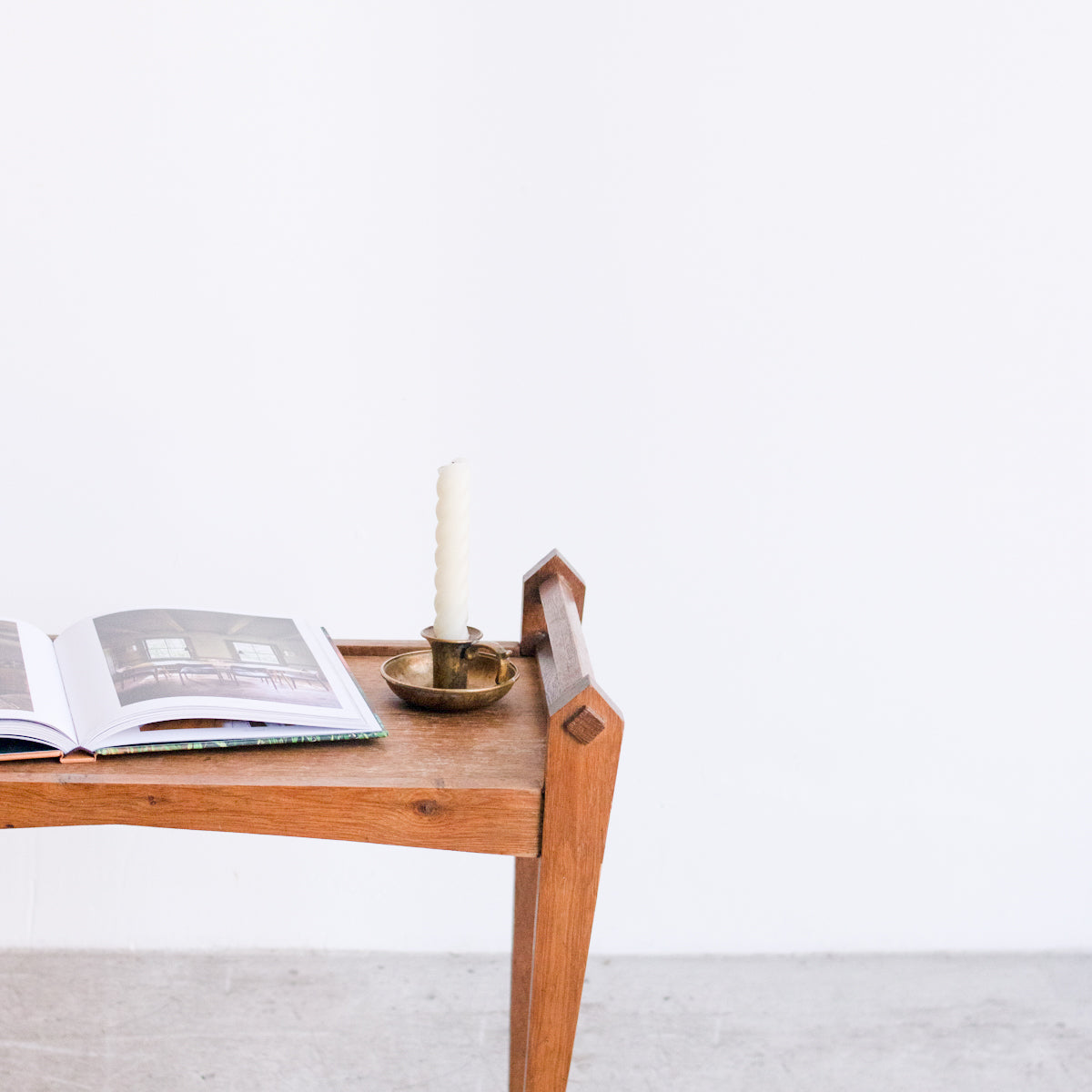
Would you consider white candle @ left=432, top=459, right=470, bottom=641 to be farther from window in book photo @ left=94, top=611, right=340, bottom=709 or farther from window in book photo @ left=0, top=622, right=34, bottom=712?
window in book photo @ left=0, top=622, right=34, bottom=712

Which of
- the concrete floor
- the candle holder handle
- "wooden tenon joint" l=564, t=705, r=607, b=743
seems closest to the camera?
"wooden tenon joint" l=564, t=705, r=607, b=743

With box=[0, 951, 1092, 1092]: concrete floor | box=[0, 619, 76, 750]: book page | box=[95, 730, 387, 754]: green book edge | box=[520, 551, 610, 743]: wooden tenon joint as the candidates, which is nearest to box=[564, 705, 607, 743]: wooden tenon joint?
box=[520, 551, 610, 743]: wooden tenon joint

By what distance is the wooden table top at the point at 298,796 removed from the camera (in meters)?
0.78

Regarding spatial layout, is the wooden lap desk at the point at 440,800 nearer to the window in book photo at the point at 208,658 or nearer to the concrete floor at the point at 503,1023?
the window in book photo at the point at 208,658

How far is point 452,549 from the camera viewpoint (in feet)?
3.10

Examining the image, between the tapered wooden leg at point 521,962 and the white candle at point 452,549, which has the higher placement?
the white candle at point 452,549

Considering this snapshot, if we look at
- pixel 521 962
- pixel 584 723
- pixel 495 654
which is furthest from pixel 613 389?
pixel 584 723

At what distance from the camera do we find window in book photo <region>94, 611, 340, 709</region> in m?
0.88

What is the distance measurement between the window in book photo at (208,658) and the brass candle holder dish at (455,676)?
7cm

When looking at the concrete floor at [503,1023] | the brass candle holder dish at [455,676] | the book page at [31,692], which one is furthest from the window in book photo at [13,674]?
the concrete floor at [503,1023]

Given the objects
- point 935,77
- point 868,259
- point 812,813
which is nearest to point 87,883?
point 812,813

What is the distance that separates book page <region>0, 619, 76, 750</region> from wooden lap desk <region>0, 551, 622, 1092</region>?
0.08 feet

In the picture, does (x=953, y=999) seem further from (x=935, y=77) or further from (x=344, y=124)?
(x=344, y=124)

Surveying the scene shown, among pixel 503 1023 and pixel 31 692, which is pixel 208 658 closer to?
pixel 31 692
